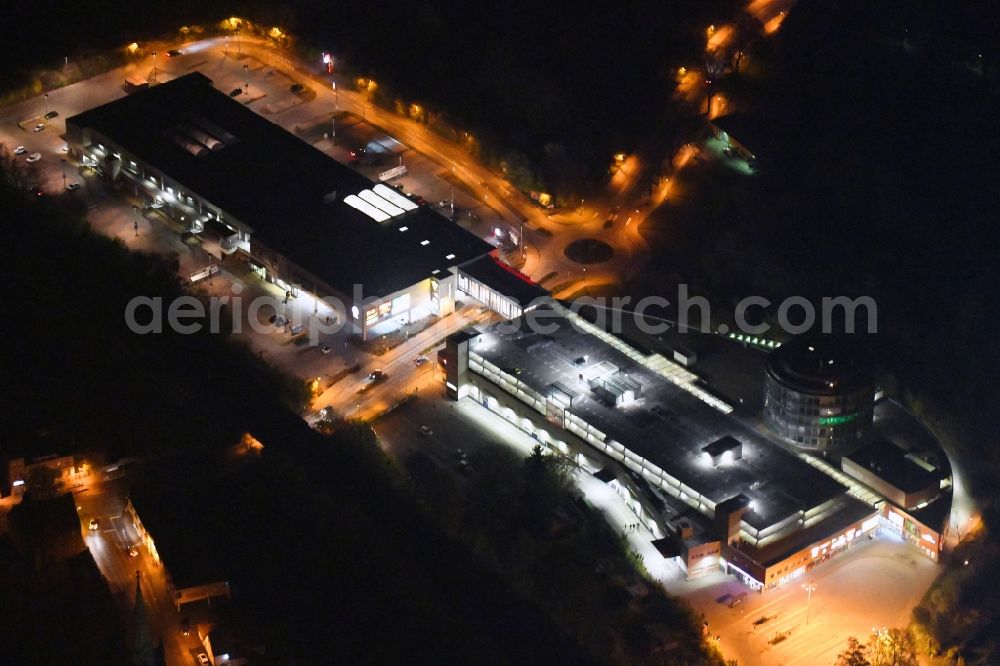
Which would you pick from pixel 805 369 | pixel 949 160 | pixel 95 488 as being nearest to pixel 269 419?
pixel 95 488

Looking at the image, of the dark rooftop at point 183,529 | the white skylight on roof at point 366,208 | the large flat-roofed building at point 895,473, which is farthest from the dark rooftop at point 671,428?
the dark rooftop at point 183,529

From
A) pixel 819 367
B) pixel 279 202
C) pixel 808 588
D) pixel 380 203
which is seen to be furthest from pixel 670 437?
pixel 279 202

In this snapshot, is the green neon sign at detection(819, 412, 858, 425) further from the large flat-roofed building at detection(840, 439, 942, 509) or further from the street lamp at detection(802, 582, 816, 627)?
the street lamp at detection(802, 582, 816, 627)

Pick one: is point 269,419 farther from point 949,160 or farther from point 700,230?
point 949,160

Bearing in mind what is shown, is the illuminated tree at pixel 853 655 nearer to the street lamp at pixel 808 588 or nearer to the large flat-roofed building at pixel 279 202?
the street lamp at pixel 808 588

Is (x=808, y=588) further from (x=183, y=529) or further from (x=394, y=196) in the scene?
(x=394, y=196)

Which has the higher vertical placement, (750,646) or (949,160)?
(949,160)
